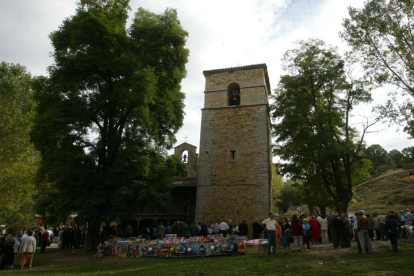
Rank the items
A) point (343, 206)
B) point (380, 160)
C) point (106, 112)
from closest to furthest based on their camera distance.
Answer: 1. point (106, 112)
2. point (343, 206)
3. point (380, 160)

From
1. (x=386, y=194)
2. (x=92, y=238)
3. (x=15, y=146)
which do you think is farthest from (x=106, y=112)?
(x=386, y=194)

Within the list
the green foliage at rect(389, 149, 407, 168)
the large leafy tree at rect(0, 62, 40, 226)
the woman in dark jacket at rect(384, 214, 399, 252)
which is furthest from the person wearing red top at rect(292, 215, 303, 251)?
the green foliage at rect(389, 149, 407, 168)

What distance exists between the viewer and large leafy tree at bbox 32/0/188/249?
13.0 meters

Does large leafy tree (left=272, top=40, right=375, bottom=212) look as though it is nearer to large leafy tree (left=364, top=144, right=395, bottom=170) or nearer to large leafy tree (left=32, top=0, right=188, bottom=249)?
large leafy tree (left=32, top=0, right=188, bottom=249)

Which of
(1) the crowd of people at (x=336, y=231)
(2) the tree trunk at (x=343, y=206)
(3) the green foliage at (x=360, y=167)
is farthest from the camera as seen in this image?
(3) the green foliage at (x=360, y=167)

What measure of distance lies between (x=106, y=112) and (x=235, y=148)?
826 centimetres

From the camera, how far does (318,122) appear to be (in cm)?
1614

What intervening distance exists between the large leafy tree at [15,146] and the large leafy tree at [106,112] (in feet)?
20.5

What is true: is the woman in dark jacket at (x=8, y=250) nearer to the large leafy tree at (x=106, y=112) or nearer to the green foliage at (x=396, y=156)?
the large leafy tree at (x=106, y=112)

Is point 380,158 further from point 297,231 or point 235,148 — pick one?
point 297,231

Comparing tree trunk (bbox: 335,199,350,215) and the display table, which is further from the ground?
tree trunk (bbox: 335,199,350,215)

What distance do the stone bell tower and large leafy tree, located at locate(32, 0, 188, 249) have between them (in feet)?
13.8

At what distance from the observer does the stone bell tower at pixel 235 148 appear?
697 inches

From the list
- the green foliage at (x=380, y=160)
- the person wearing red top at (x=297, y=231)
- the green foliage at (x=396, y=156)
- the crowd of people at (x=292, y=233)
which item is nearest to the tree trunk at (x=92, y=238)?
the crowd of people at (x=292, y=233)
